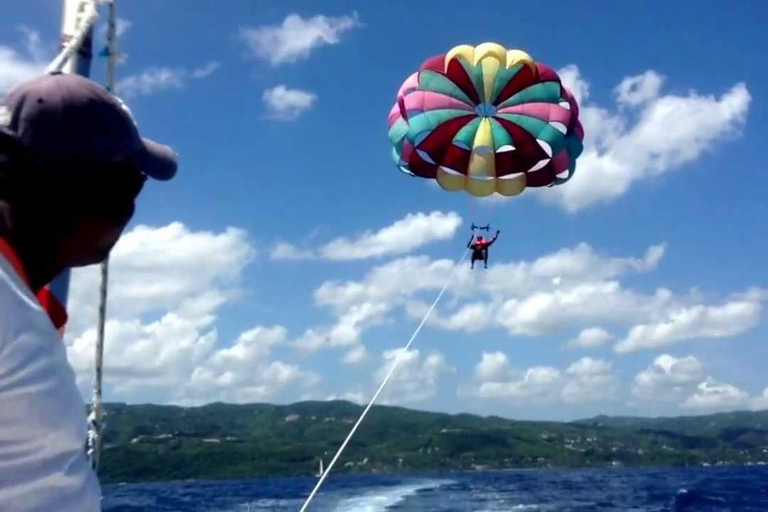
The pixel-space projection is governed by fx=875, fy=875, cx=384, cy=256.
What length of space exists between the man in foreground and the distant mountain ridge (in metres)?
110

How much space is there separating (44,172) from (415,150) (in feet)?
43.3

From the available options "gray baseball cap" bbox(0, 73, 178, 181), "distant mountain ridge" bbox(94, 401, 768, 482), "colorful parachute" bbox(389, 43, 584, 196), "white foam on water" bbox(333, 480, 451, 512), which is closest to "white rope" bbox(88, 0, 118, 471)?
"gray baseball cap" bbox(0, 73, 178, 181)

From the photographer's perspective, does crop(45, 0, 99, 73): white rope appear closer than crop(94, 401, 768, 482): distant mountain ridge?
Yes

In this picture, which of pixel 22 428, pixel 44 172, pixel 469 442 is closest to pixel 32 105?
pixel 44 172

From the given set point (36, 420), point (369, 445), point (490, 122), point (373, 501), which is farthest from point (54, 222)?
point (369, 445)

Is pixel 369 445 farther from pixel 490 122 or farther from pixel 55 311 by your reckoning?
pixel 55 311

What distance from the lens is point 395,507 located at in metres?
48.5

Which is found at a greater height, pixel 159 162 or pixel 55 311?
pixel 159 162

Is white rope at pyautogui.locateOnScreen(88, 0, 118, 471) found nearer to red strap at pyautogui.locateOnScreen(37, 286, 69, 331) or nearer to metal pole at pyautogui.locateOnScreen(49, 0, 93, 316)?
metal pole at pyautogui.locateOnScreen(49, 0, 93, 316)

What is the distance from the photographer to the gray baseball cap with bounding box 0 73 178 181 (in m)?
1.07

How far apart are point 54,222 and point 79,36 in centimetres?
163

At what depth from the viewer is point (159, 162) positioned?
1363 millimetres

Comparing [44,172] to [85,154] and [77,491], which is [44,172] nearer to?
[85,154]

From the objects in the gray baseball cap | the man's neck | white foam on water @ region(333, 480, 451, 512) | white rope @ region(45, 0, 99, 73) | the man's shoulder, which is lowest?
white foam on water @ region(333, 480, 451, 512)
